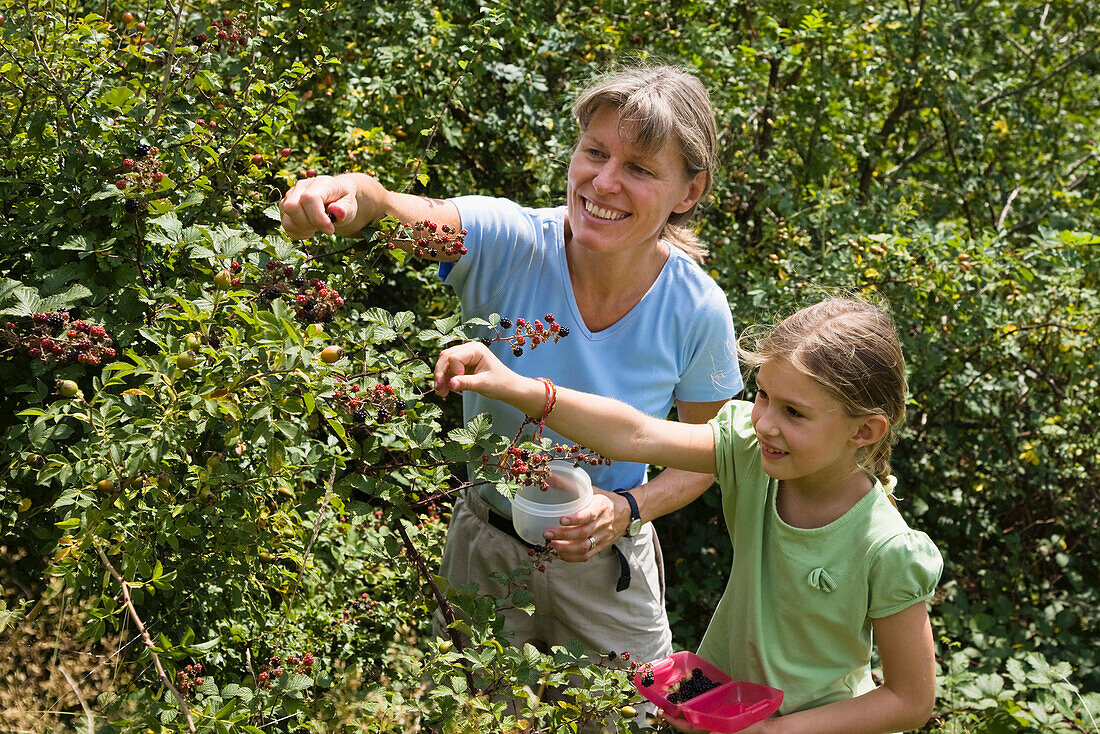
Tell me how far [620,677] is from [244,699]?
0.66 meters

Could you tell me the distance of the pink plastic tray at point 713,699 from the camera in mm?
1866

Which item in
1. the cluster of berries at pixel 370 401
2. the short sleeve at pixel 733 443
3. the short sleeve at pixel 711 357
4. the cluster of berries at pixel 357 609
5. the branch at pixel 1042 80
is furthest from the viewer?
the branch at pixel 1042 80

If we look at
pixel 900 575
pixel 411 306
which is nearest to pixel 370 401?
pixel 900 575

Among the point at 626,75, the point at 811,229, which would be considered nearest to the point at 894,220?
the point at 811,229

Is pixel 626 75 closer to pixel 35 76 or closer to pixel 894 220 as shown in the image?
pixel 35 76

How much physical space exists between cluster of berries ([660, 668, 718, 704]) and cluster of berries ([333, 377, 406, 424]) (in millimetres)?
805

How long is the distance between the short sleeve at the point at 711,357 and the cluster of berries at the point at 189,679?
119cm

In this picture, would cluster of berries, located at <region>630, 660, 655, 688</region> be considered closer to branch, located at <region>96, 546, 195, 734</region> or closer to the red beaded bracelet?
the red beaded bracelet

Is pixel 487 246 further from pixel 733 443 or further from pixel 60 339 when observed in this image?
pixel 60 339

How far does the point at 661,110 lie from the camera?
2084mm

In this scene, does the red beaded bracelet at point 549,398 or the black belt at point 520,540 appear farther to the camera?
the black belt at point 520,540

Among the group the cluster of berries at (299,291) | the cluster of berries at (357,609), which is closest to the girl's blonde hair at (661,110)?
the cluster of berries at (299,291)

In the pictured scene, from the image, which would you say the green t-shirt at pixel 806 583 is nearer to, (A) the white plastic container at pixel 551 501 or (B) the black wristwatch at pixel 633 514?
(B) the black wristwatch at pixel 633 514

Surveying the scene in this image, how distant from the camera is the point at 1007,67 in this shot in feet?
18.1
